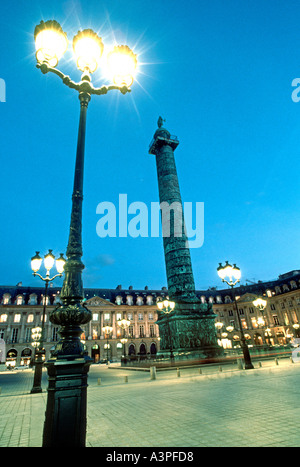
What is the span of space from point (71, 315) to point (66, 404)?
3.40 feet

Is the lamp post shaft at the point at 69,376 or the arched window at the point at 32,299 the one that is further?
the arched window at the point at 32,299

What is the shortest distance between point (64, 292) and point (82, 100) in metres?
3.79

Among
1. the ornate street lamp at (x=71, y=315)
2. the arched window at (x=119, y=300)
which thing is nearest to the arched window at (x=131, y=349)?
the arched window at (x=119, y=300)

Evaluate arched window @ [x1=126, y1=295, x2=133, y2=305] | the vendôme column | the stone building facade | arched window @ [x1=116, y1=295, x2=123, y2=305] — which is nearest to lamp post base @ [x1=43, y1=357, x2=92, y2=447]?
the vendôme column

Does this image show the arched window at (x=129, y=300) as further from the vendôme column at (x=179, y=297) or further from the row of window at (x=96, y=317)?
the vendôme column at (x=179, y=297)

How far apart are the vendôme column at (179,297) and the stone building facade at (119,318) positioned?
76.2 feet

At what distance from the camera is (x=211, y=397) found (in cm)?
743

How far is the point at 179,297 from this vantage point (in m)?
25.3

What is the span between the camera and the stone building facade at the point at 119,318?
153 ft

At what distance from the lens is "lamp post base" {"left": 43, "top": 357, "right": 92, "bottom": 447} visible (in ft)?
9.72

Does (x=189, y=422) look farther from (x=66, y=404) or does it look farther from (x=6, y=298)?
(x=6, y=298)

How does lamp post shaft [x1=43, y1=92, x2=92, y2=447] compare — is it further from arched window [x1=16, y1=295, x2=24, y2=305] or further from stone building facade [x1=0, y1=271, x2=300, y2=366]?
arched window [x1=16, y1=295, x2=24, y2=305]
